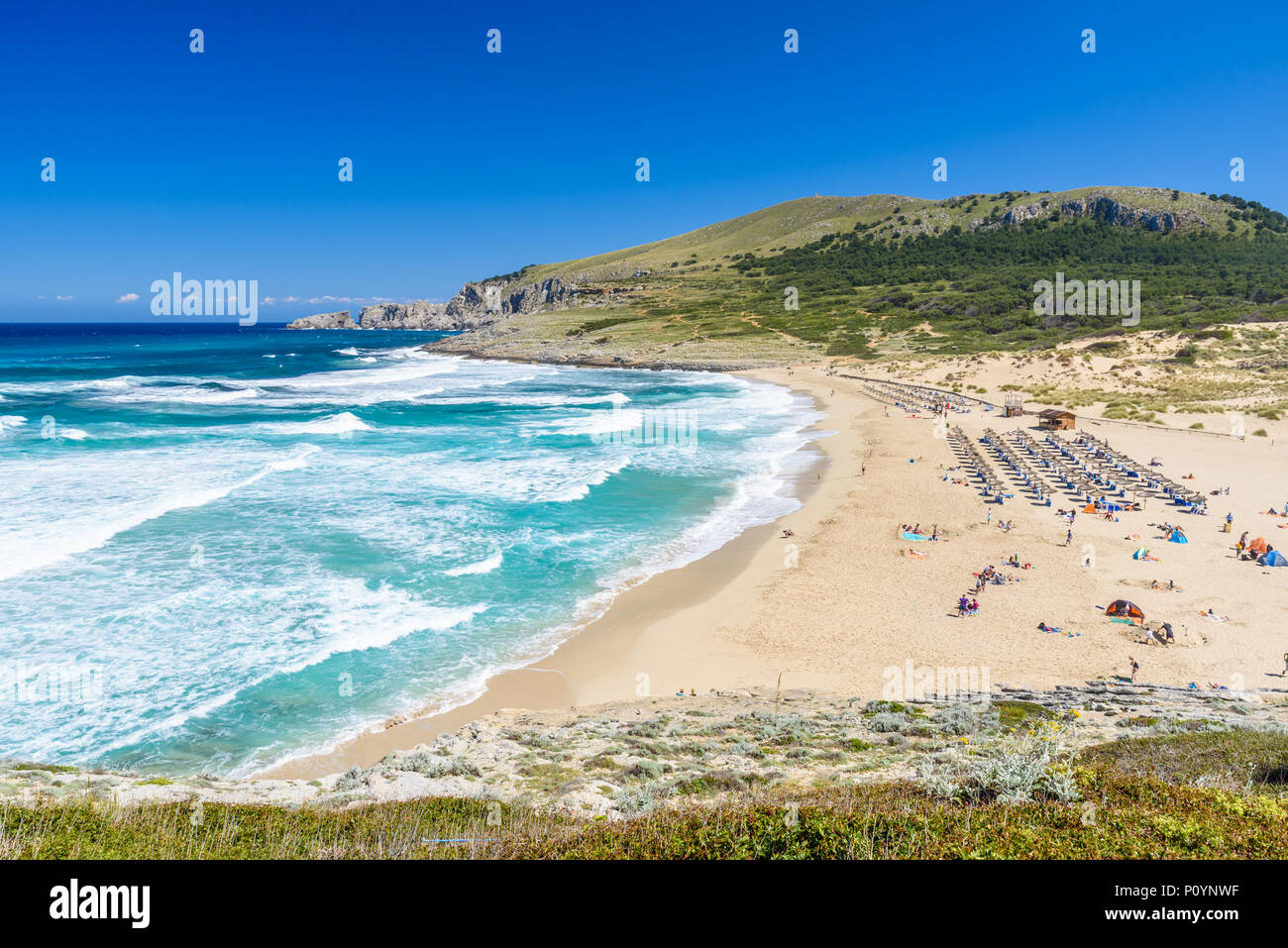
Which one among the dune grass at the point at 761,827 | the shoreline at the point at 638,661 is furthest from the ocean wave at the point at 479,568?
the dune grass at the point at 761,827

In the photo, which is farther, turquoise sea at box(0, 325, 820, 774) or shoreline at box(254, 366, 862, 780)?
turquoise sea at box(0, 325, 820, 774)

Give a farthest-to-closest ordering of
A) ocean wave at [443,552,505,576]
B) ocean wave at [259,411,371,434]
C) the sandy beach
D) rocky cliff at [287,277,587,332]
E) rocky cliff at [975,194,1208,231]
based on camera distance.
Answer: rocky cliff at [287,277,587,332] < rocky cliff at [975,194,1208,231] < ocean wave at [259,411,371,434] < ocean wave at [443,552,505,576] < the sandy beach

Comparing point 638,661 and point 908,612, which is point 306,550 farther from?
point 908,612

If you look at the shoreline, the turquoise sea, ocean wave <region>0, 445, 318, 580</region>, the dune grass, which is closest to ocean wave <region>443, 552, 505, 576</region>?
the turquoise sea

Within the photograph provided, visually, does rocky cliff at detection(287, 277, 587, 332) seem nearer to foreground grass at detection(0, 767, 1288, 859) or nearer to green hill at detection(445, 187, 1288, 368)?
green hill at detection(445, 187, 1288, 368)

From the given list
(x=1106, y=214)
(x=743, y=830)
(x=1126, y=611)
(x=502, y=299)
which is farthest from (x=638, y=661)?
(x=502, y=299)
